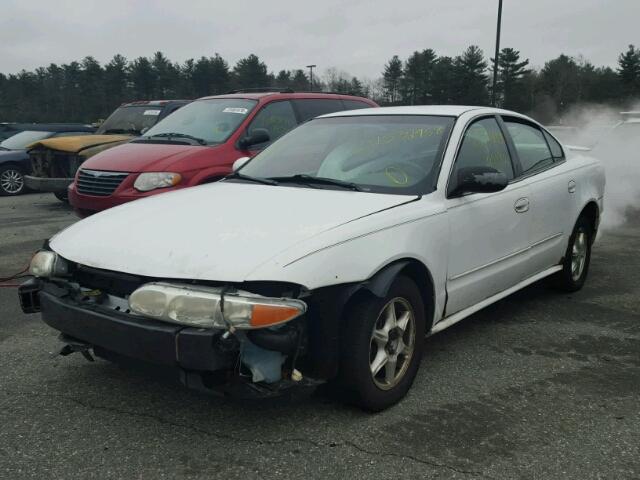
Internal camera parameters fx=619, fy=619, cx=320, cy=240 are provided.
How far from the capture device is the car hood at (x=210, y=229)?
8.73 feet

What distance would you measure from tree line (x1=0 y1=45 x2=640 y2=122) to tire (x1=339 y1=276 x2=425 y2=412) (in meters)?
54.9

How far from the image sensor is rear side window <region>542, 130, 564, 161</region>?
5.07 metres

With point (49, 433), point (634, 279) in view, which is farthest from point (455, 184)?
point (634, 279)

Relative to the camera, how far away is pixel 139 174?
6.44 m

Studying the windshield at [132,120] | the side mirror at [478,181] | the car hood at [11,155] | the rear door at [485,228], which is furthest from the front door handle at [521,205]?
the car hood at [11,155]

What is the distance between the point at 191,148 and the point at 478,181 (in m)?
4.03

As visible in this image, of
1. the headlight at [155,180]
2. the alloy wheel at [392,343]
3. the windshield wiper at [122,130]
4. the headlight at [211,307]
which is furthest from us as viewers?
the windshield wiper at [122,130]

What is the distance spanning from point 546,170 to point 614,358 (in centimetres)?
155

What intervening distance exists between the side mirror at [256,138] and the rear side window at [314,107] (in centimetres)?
109

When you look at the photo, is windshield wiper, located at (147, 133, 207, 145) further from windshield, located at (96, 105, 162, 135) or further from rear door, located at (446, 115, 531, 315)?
rear door, located at (446, 115, 531, 315)

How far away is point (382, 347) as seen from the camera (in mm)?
3047

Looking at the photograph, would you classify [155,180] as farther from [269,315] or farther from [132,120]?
[132,120]

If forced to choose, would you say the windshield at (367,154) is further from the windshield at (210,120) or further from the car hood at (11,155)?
the car hood at (11,155)

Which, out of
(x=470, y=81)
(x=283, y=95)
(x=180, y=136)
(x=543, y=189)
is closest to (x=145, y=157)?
(x=180, y=136)
